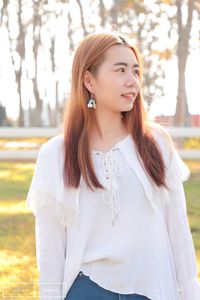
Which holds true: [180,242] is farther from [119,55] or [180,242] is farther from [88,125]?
[119,55]

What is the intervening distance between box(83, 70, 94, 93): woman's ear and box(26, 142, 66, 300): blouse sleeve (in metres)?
0.26

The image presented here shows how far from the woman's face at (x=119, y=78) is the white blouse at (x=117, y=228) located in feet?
0.42

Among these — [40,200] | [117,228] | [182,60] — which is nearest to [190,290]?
[117,228]

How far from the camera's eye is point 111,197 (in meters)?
2.25

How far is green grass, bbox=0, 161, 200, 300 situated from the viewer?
540cm

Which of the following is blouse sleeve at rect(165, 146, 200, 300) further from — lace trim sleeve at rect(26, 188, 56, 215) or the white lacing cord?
lace trim sleeve at rect(26, 188, 56, 215)

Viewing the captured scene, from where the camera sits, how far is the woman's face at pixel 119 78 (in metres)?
2.36

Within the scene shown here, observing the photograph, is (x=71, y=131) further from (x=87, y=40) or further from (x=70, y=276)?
(x=70, y=276)

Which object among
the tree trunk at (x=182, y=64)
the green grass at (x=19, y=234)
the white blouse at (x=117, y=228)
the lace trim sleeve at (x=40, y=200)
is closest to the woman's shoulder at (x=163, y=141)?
A: the white blouse at (x=117, y=228)

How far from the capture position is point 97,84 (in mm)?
2436

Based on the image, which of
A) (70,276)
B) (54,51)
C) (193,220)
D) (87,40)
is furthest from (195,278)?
(54,51)

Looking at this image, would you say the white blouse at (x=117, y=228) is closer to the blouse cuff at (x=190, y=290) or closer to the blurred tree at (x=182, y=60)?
the blouse cuff at (x=190, y=290)

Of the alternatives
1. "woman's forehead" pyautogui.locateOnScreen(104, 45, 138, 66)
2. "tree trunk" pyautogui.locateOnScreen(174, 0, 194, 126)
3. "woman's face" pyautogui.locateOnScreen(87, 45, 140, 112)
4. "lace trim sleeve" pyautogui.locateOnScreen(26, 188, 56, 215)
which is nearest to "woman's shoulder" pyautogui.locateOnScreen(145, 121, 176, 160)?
"woman's face" pyautogui.locateOnScreen(87, 45, 140, 112)

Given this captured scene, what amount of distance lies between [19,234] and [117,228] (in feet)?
18.9
